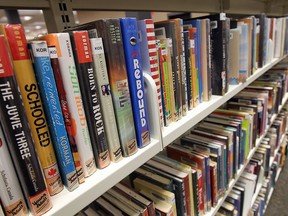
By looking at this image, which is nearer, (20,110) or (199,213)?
(20,110)

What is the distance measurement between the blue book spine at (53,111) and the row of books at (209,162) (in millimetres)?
285

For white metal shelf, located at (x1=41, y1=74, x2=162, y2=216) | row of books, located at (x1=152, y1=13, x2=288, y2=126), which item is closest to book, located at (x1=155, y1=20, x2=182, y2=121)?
row of books, located at (x1=152, y1=13, x2=288, y2=126)

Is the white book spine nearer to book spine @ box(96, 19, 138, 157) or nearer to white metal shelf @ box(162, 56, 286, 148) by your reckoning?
book spine @ box(96, 19, 138, 157)

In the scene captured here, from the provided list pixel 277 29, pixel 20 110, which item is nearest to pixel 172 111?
pixel 20 110

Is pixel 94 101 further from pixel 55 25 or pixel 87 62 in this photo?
pixel 55 25

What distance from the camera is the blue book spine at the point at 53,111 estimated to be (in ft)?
0.97

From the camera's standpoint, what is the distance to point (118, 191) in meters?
0.61

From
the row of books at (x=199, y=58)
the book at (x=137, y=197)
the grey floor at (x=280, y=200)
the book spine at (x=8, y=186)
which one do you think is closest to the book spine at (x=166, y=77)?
the row of books at (x=199, y=58)

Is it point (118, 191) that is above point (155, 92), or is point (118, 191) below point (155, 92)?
below

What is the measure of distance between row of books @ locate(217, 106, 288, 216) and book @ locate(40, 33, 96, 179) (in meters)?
0.90

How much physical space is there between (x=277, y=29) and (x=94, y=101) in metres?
→ 1.45

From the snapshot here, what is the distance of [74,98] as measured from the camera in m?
0.34

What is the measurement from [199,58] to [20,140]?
0.52m

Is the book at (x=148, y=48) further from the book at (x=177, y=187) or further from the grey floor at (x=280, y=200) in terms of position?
the grey floor at (x=280, y=200)
